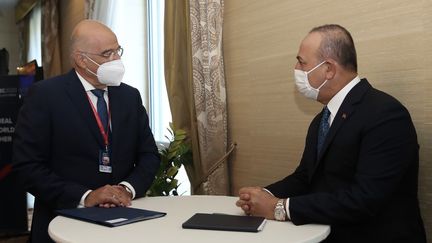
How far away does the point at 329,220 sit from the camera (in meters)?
1.58

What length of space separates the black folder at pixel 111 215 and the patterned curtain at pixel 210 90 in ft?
3.95

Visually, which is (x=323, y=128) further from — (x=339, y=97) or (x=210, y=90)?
(x=210, y=90)

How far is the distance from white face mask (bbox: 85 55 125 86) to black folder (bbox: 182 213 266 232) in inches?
33.7

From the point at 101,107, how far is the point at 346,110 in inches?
43.4

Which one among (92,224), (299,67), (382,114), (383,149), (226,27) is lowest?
(92,224)

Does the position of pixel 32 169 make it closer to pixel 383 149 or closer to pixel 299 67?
pixel 299 67

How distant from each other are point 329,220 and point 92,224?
32.1 inches

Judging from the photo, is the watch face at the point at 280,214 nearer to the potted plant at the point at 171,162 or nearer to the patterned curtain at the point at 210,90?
the patterned curtain at the point at 210,90

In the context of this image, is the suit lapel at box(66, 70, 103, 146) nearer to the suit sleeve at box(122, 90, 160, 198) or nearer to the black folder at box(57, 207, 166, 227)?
the suit sleeve at box(122, 90, 160, 198)

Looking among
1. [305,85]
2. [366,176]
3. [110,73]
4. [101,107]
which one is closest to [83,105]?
[101,107]

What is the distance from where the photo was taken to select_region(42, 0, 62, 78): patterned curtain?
6824 millimetres

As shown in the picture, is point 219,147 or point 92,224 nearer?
point 92,224

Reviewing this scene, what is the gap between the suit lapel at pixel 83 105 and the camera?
207 cm

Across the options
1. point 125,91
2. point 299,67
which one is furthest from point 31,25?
point 299,67
